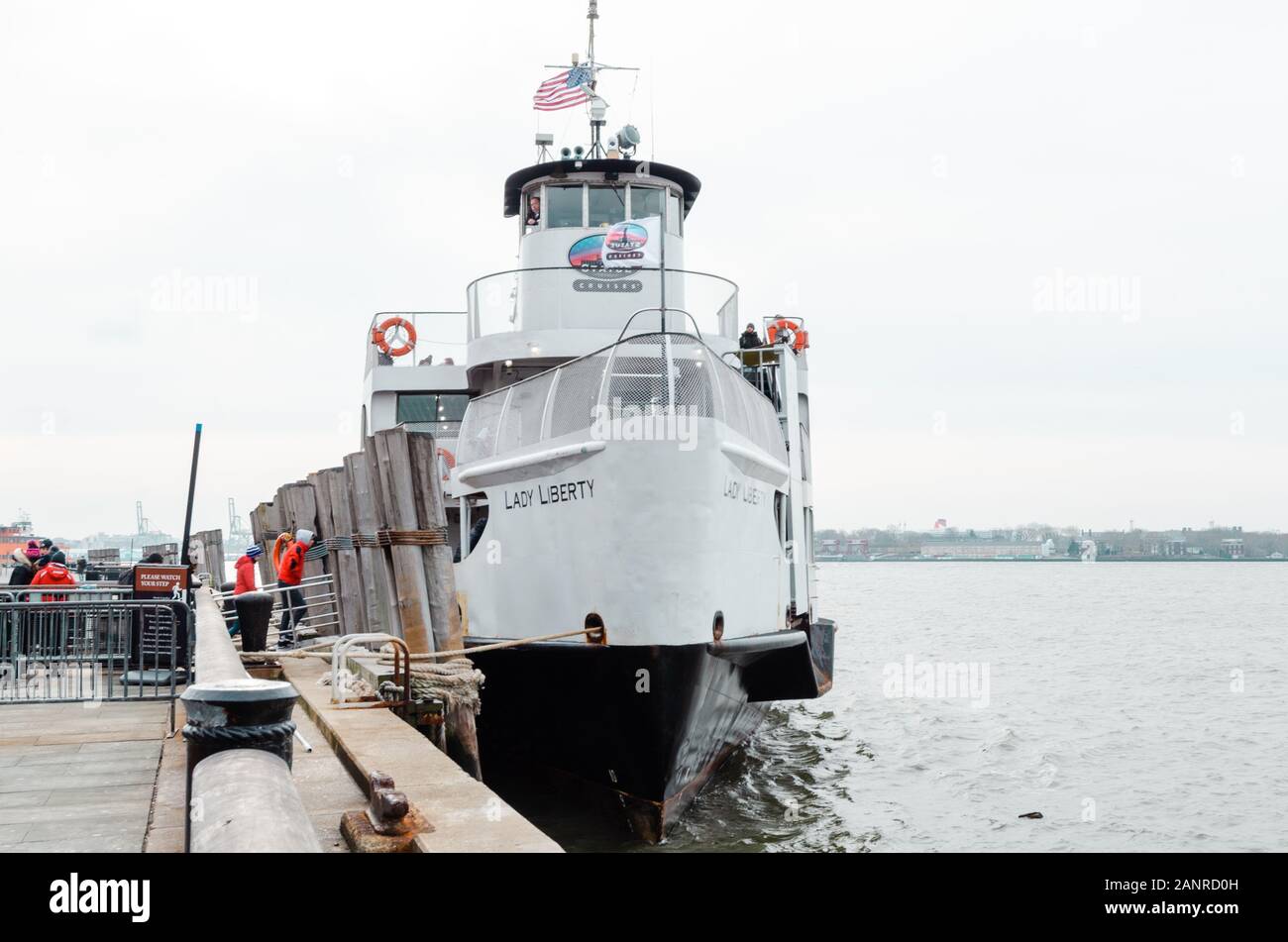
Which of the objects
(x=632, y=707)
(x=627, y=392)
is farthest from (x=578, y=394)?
(x=632, y=707)

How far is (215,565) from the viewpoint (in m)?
29.8

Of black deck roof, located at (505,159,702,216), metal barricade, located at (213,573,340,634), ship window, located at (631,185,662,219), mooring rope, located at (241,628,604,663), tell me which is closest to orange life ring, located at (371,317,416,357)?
black deck roof, located at (505,159,702,216)

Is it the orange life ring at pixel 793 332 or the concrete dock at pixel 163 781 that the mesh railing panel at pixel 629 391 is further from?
the orange life ring at pixel 793 332

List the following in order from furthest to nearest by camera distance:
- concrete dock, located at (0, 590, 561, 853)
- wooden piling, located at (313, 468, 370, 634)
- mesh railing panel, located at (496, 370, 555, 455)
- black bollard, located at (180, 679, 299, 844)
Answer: wooden piling, located at (313, 468, 370, 634)
mesh railing panel, located at (496, 370, 555, 455)
concrete dock, located at (0, 590, 561, 853)
black bollard, located at (180, 679, 299, 844)

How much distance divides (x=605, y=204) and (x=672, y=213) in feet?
3.73

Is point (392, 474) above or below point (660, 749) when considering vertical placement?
above

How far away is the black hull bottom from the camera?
1137cm

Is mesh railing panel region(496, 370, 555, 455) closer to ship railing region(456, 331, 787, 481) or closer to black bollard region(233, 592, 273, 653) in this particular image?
ship railing region(456, 331, 787, 481)

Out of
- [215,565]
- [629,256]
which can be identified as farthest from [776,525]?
[215,565]

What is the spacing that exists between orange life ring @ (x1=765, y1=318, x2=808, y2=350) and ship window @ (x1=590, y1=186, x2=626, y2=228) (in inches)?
138

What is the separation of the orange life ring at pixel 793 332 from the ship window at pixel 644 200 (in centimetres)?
305

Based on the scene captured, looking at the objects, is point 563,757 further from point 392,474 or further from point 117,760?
point 117,760
